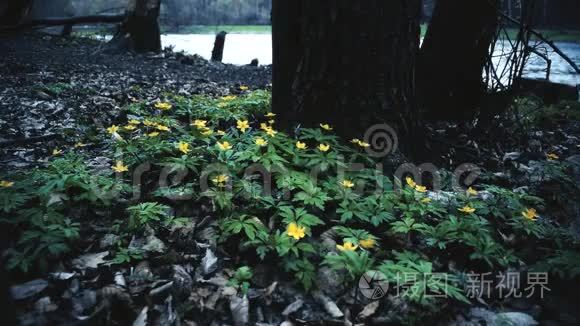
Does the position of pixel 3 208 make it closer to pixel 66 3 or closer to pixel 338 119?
pixel 338 119

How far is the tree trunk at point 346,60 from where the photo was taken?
2.58 metres

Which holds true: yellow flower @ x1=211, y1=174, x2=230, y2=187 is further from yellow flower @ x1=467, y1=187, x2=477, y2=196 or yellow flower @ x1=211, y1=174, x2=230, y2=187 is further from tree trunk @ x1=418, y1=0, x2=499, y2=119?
tree trunk @ x1=418, y1=0, x2=499, y2=119

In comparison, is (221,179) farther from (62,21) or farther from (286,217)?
(62,21)

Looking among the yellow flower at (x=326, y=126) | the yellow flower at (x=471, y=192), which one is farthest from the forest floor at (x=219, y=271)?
the yellow flower at (x=326, y=126)

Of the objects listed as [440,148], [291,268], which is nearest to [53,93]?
[291,268]

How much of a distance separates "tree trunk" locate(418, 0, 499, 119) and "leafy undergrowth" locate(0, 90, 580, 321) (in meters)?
1.58

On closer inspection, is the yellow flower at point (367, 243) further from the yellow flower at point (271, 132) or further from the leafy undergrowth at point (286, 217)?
the yellow flower at point (271, 132)

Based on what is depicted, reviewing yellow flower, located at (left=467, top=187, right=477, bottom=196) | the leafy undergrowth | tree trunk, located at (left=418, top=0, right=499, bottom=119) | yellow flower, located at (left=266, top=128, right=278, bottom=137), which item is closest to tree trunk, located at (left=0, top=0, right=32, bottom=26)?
the leafy undergrowth

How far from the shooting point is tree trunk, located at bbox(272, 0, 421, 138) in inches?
102

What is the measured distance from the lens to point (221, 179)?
224cm

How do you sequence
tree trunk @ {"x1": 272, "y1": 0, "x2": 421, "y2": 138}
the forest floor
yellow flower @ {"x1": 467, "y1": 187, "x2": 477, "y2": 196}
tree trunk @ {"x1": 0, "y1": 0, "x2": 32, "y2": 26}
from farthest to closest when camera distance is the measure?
tree trunk @ {"x1": 0, "y1": 0, "x2": 32, "y2": 26} < tree trunk @ {"x1": 272, "y1": 0, "x2": 421, "y2": 138} < yellow flower @ {"x1": 467, "y1": 187, "x2": 477, "y2": 196} < the forest floor

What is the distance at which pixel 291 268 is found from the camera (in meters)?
1.89

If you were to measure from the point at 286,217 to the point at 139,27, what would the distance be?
923 cm

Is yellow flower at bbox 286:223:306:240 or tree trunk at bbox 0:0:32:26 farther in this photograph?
tree trunk at bbox 0:0:32:26
